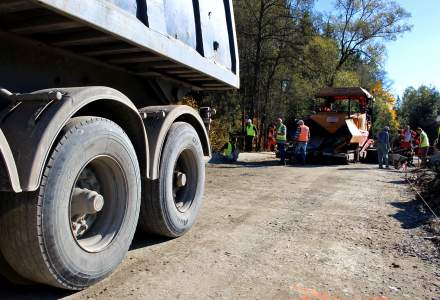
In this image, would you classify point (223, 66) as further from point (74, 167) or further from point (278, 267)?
point (74, 167)

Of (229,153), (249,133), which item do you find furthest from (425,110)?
(229,153)

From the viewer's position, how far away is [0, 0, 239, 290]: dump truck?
2.70 meters

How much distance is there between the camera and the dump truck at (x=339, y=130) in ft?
48.7

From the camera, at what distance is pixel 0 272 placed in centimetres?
290

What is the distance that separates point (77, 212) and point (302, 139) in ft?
38.9

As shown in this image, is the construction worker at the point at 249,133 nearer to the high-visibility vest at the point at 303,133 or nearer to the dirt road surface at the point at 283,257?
the high-visibility vest at the point at 303,133

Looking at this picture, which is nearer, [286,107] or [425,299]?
[425,299]

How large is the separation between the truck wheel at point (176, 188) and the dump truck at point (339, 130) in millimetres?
10328

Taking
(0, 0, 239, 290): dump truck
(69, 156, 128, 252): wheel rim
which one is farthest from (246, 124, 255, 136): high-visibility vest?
(69, 156, 128, 252): wheel rim

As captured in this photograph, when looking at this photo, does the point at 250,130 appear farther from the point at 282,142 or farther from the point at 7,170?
the point at 7,170

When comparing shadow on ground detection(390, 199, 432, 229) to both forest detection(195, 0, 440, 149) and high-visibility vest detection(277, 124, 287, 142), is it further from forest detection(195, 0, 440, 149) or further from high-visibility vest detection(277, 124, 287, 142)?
forest detection(195, 0, 440, 149)

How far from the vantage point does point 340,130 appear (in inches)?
597

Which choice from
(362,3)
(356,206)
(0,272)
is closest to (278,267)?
(0,272)

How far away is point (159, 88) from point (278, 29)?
21.1 m
